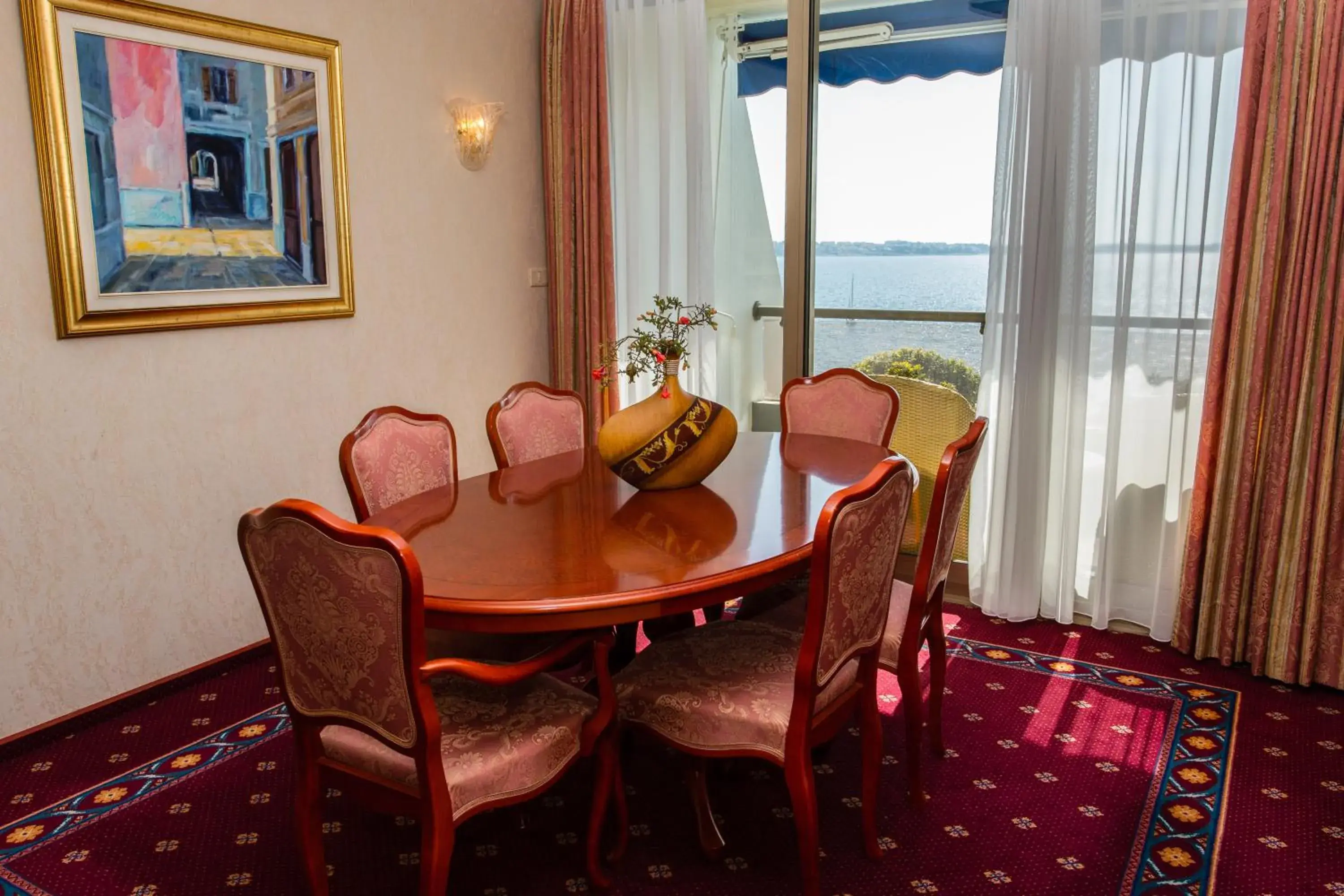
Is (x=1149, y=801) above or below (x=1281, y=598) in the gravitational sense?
below

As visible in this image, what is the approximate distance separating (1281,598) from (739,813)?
77.7 inches

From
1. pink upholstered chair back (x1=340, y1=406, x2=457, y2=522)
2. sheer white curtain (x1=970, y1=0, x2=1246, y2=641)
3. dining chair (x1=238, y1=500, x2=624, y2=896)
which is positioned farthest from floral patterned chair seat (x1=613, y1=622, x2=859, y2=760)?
sheer white curtain (x1=970, y1=0, x2=1246, y2=641)

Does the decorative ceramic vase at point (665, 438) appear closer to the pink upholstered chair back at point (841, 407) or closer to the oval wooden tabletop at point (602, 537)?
the oval wooden tabletop at point (602, 537)

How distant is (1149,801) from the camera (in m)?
2.52

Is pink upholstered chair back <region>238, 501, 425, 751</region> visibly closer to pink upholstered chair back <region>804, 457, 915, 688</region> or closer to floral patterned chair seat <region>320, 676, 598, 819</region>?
floral patterned chair seat <region>320, 676, 598, 819</region>

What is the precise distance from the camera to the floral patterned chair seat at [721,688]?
6.69ft

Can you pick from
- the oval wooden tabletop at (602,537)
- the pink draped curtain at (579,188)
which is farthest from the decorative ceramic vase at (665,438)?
the pink draped curtain at (579,188)

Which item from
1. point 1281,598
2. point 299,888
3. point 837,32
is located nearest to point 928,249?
point 837,32

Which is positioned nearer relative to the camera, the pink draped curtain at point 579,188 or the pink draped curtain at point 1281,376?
the pink draped curtain at point 1281,376

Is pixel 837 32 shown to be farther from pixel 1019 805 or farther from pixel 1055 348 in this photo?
pixel 1019 805

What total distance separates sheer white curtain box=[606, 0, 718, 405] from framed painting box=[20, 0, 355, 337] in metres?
1.29

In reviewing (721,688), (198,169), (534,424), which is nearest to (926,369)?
(534,424)

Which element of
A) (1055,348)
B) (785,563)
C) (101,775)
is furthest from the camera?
(1055,348)

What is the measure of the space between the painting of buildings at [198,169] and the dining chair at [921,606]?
209cm
